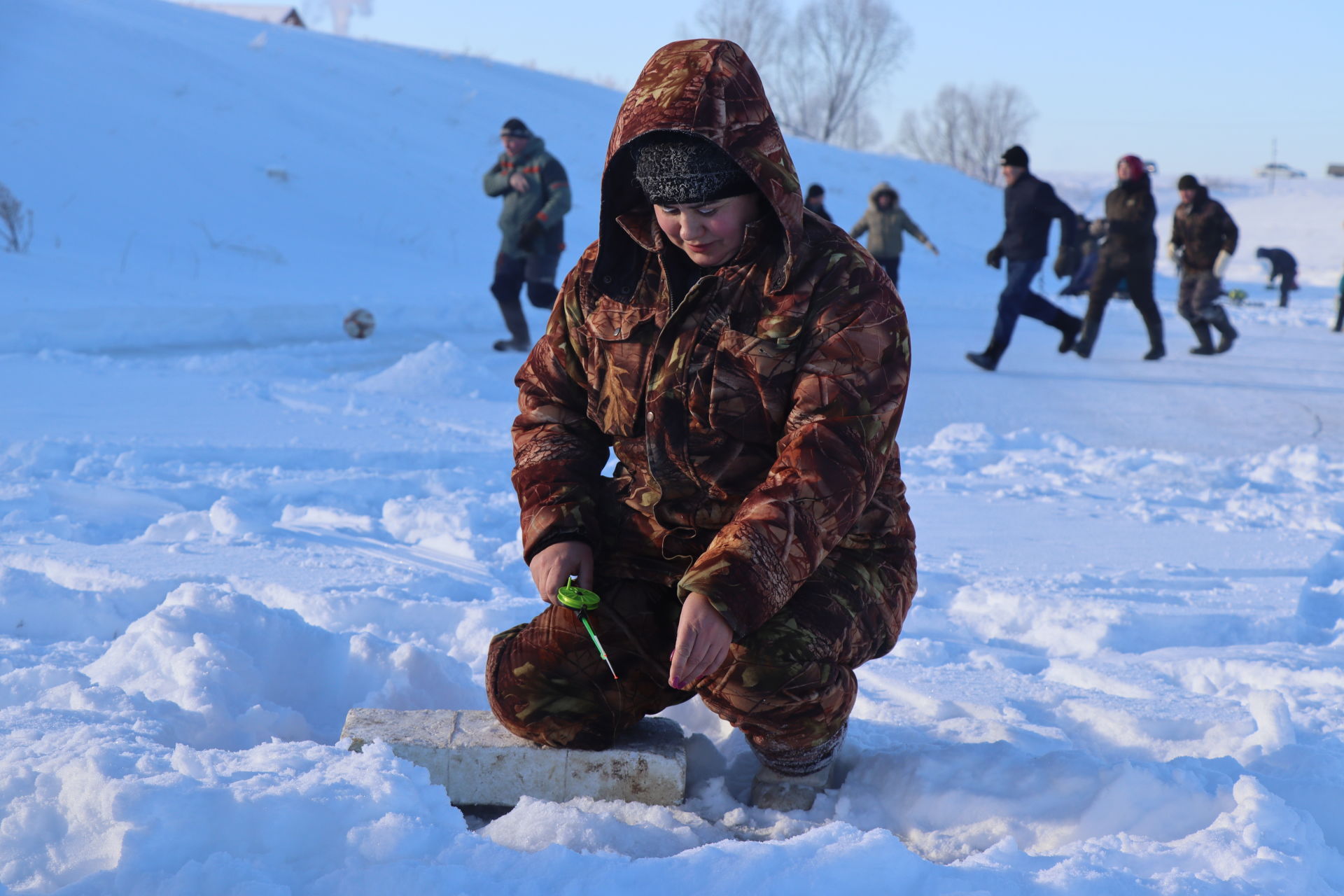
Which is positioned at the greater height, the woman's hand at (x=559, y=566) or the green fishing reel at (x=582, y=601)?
the woman's hand at (x=559, y=566)

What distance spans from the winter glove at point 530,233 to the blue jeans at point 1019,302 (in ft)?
10.0

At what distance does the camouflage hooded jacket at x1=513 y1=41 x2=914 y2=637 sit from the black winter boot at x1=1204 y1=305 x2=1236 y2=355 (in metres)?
8.61

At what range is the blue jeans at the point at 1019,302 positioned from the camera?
25.8 feet

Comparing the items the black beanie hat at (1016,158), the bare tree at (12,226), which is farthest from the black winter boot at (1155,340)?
the bare tree at (12,226)

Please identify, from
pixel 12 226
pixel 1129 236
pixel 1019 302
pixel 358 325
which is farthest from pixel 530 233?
pixel 12 226

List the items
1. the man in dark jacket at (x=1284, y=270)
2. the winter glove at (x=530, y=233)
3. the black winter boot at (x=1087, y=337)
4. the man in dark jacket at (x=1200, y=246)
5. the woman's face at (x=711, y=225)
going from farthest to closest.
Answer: the man in dark jacket at (x=1284, y=270)
the man in dark jacket at (x=1200, y=246)
the black winter boot at (x=1087, y=337)
the winter glove at (x=530, y=233)
the woman's face at (x=711, y=225)

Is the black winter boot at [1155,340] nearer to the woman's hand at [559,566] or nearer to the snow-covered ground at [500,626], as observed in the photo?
the snow-covered ground at [500,626]

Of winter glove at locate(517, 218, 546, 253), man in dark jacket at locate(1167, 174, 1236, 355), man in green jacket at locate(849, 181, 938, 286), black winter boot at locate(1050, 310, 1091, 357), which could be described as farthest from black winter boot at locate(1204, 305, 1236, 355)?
winter glove at locate(517, 218, 546, 253)

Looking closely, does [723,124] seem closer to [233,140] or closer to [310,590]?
[310,590]

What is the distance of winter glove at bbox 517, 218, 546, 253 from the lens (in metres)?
7.42

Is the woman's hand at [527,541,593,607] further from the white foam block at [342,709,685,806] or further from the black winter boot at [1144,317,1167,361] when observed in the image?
the black winter boot at [1144,317,1167,361]

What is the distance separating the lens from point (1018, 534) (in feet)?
13.2

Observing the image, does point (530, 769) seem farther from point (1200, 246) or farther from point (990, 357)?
point (1200, 246)

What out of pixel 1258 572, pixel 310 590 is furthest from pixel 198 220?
pixel 1258 572
